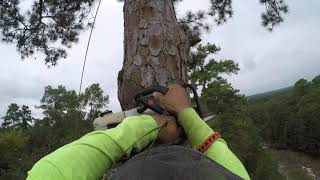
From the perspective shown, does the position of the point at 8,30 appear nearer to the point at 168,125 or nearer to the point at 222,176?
the point at 168,125

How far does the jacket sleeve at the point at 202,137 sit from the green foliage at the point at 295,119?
230 ft

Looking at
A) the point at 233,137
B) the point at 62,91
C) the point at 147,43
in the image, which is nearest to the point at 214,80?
the point at 233,137

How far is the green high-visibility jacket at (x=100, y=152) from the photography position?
1.73 metres

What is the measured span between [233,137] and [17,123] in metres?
38.2

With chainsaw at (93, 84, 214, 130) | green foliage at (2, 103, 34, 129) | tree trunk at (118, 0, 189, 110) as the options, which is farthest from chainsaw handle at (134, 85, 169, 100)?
green foliage at (2, 103, 34, 129)

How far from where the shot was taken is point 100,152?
1.90 m

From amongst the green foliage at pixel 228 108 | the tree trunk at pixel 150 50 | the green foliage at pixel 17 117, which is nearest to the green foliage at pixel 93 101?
the tree trunk at pixel 150 50

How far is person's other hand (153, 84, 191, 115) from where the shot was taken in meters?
2.50

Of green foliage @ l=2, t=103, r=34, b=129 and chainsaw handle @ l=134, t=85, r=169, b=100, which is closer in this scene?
chainsaw handle @ l=134, t=85, r=169, b=100

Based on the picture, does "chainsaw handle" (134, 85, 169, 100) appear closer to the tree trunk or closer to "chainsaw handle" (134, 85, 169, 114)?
"chainsaw handle" (134, 85, 169, 114)

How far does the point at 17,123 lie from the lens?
67375 mm

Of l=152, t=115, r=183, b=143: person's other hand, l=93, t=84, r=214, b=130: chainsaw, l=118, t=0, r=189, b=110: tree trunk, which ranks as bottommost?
l=152, t=115, r=183, b=143: person's other hand

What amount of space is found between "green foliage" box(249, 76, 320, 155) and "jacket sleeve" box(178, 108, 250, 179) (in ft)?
230

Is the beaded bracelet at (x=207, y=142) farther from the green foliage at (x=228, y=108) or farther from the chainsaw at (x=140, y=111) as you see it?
the green foliage at (x=228, y=108)
